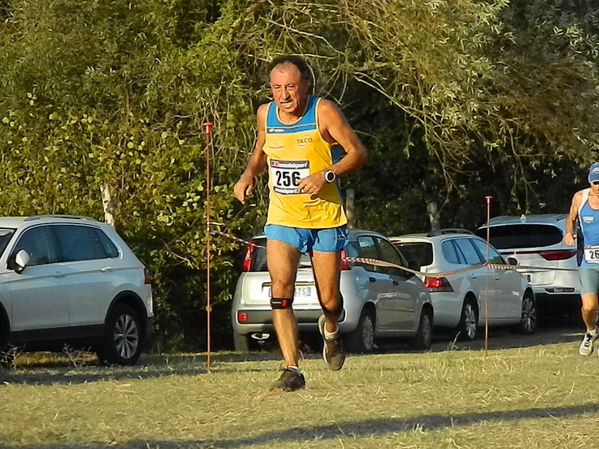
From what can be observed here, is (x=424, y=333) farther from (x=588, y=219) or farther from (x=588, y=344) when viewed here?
(x=588, y=219)

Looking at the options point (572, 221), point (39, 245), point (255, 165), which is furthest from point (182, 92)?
point (255, 165)

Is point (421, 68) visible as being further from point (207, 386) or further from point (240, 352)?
point (207, 386)

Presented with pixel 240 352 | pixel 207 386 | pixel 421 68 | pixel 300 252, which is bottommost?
pixel 240 352

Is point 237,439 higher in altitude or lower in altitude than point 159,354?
higher

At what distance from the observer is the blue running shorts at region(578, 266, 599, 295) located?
15320 mm

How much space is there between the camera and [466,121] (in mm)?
20828

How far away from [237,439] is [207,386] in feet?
8.51

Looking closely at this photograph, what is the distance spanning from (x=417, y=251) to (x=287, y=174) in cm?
1194

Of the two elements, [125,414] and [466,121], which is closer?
[125,414]

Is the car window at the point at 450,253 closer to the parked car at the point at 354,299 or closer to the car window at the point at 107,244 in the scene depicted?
the parked car at the point at 354,299

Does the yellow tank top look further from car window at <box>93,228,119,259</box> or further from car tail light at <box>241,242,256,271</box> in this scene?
car tail light at <box>241,242,256,271</box>

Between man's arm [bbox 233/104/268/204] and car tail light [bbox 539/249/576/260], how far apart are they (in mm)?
14914

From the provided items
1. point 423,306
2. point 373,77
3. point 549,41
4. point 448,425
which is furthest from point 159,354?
point 448,425

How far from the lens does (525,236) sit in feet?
82.5
